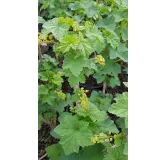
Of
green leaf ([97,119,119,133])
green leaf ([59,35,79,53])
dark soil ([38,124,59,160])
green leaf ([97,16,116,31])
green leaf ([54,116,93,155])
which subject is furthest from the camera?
dark soil ([38,124,59,160])

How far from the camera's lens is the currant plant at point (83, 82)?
1.19 metres

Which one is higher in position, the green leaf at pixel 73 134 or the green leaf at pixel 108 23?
the green leaf at pixel 108 23

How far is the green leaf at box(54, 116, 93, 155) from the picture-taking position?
1282mm

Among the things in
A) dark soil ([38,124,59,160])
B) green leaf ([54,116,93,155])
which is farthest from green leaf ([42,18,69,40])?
dark soil ([38,124,59,160])

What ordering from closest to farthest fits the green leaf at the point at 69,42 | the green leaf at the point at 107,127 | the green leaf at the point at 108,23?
the green leaf at the point at 69,42 < the green leaf at the point at 107,127 < the green leaf at the point at 108,23

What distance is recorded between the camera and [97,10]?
5.92ft

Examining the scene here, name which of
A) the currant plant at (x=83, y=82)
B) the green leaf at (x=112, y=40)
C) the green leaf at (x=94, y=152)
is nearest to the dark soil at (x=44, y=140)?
the currant plant at (x=83, y=82)

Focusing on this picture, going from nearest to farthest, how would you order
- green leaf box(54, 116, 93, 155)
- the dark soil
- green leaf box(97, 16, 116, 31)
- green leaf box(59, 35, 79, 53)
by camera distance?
green leaf box(59, 35, 79, 53) → green leaf box(54, 116, 93, 155) → green leaf box(97, 16, 116, 31) → the dark soil

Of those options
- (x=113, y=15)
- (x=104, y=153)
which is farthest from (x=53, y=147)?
(x=113, y=15)

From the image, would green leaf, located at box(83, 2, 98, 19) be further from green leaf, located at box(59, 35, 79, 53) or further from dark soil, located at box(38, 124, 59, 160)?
dark soil, located at box(38, 124, 59, 160)

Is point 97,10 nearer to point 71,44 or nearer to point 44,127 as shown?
point 71,44

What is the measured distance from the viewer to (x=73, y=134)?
4.33 feet

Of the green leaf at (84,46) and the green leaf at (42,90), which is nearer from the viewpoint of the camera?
the green leaf at (84,46)

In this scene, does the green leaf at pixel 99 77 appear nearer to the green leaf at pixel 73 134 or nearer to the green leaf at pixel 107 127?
the green leaf at pixel 107 127
